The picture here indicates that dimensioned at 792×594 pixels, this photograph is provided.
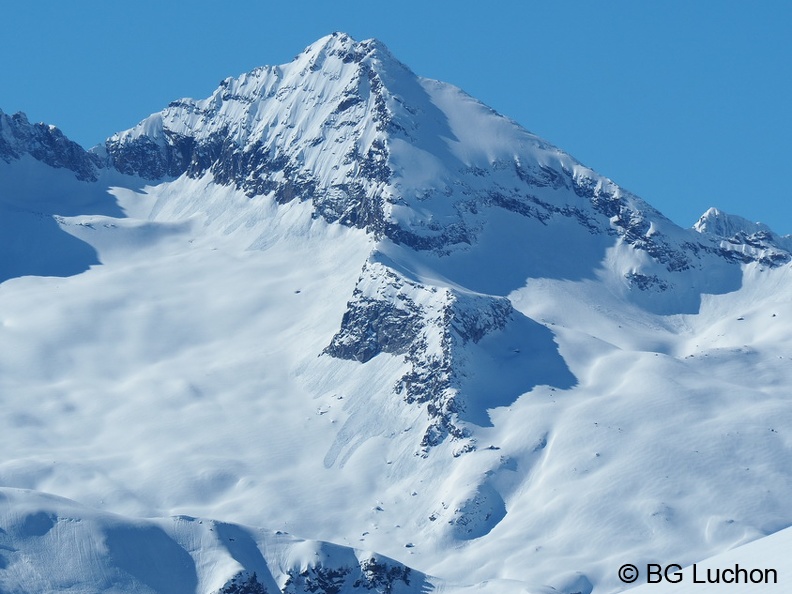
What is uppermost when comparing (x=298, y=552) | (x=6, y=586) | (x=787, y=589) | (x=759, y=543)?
(x=298, y=552)

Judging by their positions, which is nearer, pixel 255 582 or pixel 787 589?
pixel 787 589

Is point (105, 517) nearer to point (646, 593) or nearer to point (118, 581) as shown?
point (118, 581)

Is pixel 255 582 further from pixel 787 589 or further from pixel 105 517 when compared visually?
pixel 787 589

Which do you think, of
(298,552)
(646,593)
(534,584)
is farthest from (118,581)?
(646,593)

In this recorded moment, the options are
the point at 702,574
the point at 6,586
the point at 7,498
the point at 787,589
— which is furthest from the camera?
the point at 7,498

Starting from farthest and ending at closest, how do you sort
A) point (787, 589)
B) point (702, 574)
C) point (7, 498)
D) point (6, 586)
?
point (7, 498) < point (6, 586) < point (702, 574) < point (787, 589)

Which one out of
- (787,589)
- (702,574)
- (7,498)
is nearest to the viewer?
(787,589)

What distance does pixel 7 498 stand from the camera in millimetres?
195250

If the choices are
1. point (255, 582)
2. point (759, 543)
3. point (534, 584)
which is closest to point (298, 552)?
point (255, 582)

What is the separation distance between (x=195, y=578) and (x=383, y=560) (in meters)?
18.9

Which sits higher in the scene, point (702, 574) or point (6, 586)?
point (6, 586)

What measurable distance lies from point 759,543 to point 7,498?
4364 inches

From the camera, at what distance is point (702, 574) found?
95.1m

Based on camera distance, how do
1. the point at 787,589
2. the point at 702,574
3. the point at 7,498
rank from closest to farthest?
1. the point at 787,589
2. the point at 702,574
3. the point at 7,498
